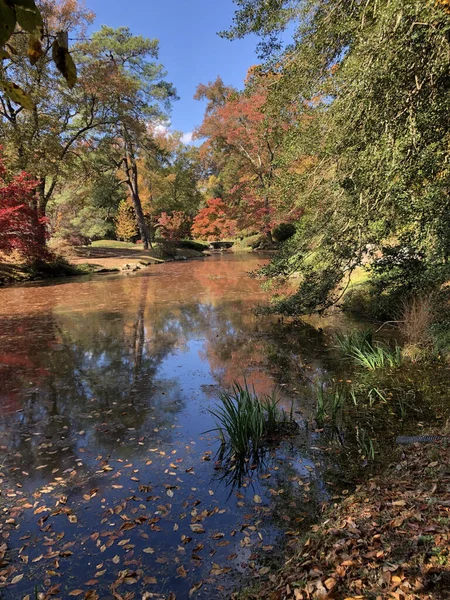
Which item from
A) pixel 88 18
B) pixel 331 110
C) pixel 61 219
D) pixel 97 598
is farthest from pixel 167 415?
pixel 61 219

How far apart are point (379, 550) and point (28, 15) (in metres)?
2.74

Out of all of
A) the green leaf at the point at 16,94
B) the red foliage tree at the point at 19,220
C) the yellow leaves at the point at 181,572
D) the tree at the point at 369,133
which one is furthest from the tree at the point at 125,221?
the green leaf at the point at 16,94

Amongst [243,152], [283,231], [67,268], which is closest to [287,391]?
[67,268]

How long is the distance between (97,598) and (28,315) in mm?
10055

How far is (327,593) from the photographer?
6.45ft

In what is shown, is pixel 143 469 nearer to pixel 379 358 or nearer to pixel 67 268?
pixel 379 358

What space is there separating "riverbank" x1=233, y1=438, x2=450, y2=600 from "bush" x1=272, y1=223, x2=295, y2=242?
3034 centimetres

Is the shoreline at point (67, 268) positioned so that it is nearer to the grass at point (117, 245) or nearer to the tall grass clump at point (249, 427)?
the grass at point (117, 245)

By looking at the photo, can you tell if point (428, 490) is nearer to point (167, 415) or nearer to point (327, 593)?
point (327, 593)

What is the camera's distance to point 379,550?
7.22 ft

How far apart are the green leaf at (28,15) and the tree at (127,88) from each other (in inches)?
857

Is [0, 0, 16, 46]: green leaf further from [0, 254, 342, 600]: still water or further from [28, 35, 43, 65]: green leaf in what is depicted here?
[0, 254, 342, 600]: still water

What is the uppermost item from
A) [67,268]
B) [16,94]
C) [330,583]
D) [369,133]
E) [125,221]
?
[125,221]

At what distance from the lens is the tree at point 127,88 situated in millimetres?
20609
